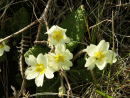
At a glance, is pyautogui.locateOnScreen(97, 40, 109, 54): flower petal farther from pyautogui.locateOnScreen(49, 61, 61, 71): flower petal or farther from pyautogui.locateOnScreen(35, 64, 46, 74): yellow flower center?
pyautogui.locateOnScreen(35, 64, 46, 74): yellow flower center

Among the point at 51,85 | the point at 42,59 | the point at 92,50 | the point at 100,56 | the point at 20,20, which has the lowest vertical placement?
the point at 51,85

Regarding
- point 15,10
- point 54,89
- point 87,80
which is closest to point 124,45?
point 87,80

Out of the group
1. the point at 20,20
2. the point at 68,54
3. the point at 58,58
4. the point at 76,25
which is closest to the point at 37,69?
the point at 58,58

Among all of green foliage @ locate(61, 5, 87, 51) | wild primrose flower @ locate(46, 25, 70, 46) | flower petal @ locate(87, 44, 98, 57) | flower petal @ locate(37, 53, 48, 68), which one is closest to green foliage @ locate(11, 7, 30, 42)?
green foliage @ locate(61, 5, 87, 51)

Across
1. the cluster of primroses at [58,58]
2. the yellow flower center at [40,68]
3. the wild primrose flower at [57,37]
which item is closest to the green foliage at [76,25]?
the wild primrose flower at [57,37]

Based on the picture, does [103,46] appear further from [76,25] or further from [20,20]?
[20,20]

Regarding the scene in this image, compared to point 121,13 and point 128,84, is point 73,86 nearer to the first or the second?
point 128,84

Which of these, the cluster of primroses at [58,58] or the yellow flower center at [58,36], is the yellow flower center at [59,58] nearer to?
the cluster of primroses at [58,58]
